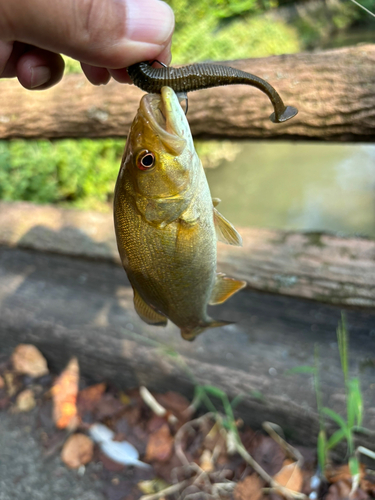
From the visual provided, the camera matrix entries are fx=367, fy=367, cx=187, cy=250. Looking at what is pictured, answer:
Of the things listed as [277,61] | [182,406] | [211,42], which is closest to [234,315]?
[182,406]

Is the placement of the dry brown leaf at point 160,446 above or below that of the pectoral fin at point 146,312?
below

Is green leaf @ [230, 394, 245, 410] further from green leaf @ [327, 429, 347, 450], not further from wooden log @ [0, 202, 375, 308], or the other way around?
wooden log @ [0, 202, 375, 308]

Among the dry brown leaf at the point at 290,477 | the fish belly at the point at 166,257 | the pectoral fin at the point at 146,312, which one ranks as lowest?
the dry brown leaf at the point at 290,477

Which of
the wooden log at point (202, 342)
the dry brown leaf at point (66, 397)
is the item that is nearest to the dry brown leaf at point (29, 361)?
the wooden log at point (202, 342)

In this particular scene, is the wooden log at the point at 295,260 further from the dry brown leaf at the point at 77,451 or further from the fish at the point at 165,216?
the dry brown leaf at the point at 77,451

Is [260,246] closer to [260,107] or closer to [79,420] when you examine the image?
[260,107]

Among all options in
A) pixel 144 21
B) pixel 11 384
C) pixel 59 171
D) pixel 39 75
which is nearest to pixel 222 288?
pixel 144 21

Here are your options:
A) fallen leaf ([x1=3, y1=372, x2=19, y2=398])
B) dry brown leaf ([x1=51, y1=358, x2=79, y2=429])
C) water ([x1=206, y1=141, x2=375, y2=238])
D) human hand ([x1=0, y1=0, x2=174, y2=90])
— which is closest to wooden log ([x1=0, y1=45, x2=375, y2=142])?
human hand ([x1=0, y1=0, x2=174, y2=90])

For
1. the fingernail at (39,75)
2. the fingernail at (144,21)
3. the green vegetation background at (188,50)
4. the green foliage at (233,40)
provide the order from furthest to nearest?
1. the green foliage at (233,40)
2. the green vegetation background at (188,50)
3. the fingernail at (39,75)
4. the fingernail at (144,21)

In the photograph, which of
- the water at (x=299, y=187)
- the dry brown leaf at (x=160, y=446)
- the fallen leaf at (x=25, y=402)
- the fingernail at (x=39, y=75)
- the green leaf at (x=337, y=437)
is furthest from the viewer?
the water at (x=299, y=187)
